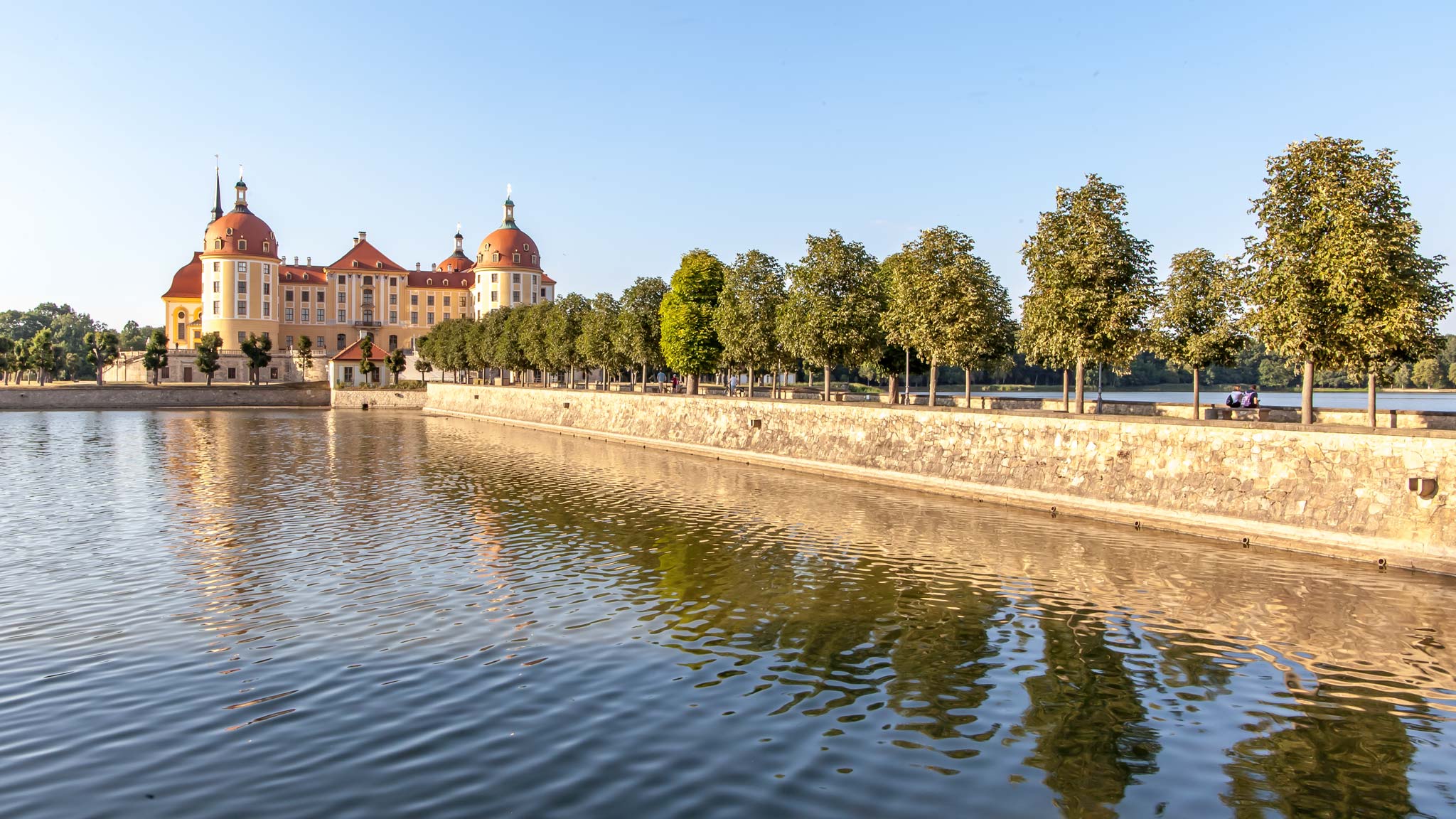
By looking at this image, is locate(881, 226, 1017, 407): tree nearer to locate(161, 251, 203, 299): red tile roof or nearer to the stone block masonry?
the stone block masonry

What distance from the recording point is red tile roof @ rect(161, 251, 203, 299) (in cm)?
12975

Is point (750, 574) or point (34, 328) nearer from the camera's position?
point (750, 574)

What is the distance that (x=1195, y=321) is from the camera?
38219 mm

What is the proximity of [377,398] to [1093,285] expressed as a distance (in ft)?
286

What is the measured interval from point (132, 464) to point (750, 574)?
35356 millimetres

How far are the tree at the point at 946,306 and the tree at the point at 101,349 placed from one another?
98.4m

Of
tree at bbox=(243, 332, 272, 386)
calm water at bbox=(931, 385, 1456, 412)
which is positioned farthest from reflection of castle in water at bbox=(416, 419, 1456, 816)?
tree at bbox=(243, 332, 272, 386)

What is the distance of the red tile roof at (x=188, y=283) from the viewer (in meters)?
130

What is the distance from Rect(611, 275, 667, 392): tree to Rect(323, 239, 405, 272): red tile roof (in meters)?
76.3

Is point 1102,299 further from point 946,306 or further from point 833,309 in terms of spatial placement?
point 833,309

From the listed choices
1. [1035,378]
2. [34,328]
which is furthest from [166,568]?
[34,328]

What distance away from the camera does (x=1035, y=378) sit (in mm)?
153500

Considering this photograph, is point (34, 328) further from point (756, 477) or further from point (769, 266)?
point (756, 477)

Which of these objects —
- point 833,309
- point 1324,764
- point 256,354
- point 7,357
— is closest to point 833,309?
point 833,309
